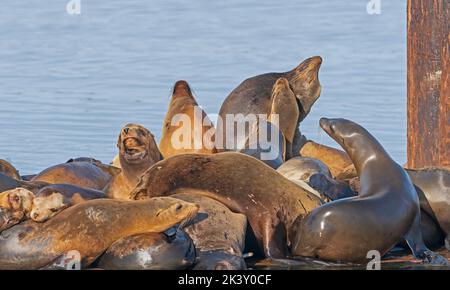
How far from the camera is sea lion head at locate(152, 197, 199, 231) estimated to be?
287 inches

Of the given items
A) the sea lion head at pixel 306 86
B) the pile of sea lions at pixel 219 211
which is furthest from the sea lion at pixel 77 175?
the sea lion head at pixel 306 86

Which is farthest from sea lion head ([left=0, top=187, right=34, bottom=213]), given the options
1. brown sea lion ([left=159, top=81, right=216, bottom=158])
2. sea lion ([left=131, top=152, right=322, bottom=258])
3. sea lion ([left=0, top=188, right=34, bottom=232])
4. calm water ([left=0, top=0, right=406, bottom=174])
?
calm water ([left=0, top=0, right=406, bottom=174])

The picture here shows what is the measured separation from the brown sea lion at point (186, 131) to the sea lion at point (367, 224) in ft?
6.54

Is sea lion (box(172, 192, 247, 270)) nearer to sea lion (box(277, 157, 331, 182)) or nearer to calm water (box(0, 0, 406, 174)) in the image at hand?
sea lion (box(277, 157, 331, 182))

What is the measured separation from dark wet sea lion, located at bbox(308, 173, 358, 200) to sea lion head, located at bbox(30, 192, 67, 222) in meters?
1.82

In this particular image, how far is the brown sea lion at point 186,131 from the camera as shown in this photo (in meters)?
9.72

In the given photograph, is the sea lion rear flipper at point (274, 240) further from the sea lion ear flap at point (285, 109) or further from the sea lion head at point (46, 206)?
the sea lion ear flap at point (285, 109)

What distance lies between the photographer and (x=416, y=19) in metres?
9.37

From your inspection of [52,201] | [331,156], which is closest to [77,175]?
[52,201]

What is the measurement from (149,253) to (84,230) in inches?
16.6
